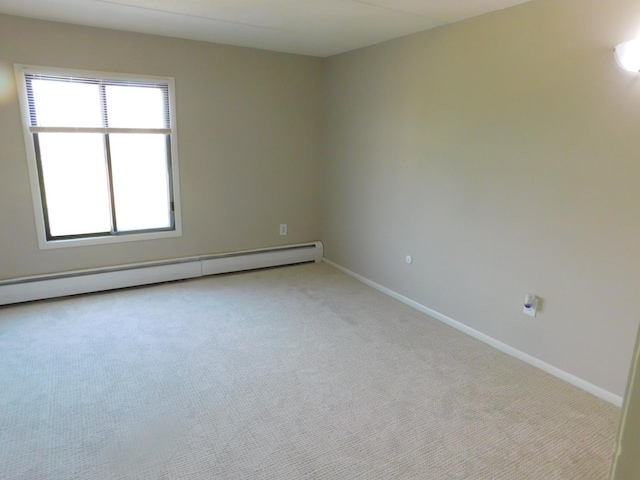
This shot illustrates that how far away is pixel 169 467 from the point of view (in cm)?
191

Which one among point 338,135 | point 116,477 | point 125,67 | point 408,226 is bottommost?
point 116,477

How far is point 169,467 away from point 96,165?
2.91 m

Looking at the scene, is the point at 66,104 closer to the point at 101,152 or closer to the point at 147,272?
the point at 101,152

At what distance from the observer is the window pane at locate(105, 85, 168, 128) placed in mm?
3752

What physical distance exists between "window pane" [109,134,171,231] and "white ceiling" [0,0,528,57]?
966 mm

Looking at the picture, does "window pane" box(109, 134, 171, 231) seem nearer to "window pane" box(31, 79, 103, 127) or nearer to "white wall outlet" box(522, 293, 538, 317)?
"window pane" box(31, 79, 103, 127)

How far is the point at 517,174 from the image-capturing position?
9.21ft

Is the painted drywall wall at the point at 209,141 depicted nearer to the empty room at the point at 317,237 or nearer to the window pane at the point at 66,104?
the empty room at the point at 317,237

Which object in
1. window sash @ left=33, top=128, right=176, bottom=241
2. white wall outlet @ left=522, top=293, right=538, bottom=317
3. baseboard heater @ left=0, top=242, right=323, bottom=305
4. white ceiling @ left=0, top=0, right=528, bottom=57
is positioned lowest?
baseboard heater @ left=0, top=242, right=323, bottom=305

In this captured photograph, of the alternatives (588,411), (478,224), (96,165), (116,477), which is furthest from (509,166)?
(96,165)

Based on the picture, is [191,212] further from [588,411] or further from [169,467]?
[588,411]

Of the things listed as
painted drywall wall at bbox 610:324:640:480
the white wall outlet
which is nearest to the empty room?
the white wall outlet

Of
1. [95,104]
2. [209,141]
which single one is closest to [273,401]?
[209,141]

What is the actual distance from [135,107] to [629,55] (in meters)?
3.68
